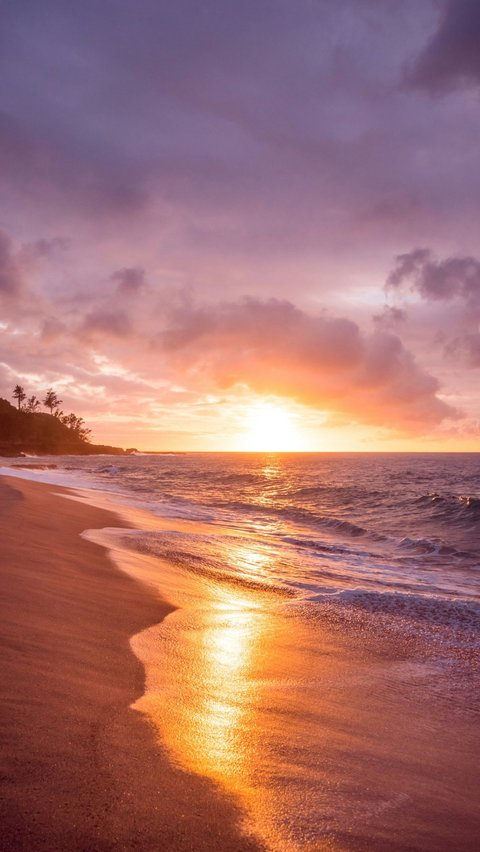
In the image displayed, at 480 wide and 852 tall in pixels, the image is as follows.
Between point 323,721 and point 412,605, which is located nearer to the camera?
point 323,721

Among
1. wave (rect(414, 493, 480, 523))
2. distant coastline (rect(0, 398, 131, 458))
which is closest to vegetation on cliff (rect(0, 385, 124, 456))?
distant coastline (rect(0, 398, 131, 458))

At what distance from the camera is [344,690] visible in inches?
191

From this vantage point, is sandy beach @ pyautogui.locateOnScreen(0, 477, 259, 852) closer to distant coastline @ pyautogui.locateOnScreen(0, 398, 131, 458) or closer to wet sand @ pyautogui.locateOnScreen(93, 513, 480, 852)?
wet sand @ pyautogui.locateOnScreen(93, 513, 480, 852)

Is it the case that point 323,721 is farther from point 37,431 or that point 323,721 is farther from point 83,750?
point 37,431

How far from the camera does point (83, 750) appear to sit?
3.05 metres

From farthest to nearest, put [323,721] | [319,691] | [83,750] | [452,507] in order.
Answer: [452,507] → [319,691] → [323,721] → [83,750]

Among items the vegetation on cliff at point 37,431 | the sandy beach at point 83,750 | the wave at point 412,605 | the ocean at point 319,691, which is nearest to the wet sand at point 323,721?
the ocean at point 319,691

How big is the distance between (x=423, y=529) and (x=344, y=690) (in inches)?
778

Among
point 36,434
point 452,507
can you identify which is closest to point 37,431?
point 36,434

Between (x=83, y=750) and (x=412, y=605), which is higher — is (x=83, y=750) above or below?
above

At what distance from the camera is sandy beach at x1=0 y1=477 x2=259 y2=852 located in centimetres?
242

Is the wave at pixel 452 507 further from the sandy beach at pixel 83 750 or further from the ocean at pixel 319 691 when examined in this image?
the sandy beach at pixel 83 750

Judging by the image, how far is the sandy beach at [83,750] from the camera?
2.42 m

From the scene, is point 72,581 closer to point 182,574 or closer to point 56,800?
point 182,574
